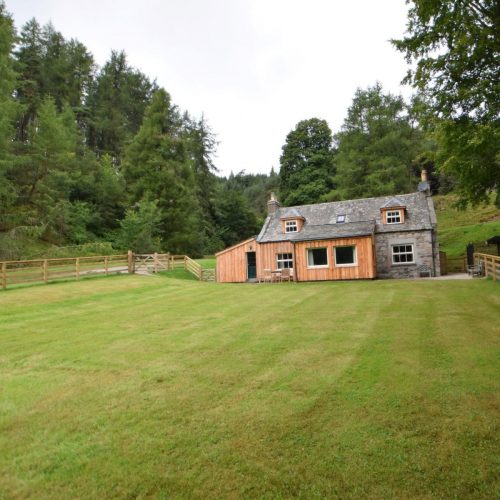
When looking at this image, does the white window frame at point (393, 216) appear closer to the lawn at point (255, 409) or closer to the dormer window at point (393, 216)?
the dormer window at point (393, 216)

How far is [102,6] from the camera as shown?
1445cm

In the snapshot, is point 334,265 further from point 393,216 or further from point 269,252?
point 393,216

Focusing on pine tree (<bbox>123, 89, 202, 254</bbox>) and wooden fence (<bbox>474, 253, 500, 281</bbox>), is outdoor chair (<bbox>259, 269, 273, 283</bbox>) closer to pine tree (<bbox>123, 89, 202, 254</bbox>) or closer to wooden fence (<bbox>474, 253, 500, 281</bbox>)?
wooden fence (<bbox>474, 253, 500, 281</bbox>)

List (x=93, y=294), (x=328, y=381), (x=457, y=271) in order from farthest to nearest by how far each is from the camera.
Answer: (x=457, y=271), (x=93, y=294), (x=328, y=381)

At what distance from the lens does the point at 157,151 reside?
114 feet

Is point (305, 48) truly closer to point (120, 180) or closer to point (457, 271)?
point (457, 271)

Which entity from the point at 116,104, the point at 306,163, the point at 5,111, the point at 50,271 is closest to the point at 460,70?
the point at 50,271

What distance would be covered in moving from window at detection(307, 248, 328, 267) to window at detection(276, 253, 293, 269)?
61.4 inches

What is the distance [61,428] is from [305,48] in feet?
55.8

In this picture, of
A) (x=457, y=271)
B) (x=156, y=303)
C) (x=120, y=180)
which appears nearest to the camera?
(x=156, y=303)

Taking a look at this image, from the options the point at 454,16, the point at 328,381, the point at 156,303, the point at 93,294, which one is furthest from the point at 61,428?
the point at 454,16

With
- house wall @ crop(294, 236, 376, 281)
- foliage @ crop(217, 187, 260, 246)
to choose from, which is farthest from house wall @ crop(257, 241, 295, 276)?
foliage @ crop(217, 187, 260, 246)

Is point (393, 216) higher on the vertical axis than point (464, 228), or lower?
higher

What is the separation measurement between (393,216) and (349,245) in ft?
13.6
